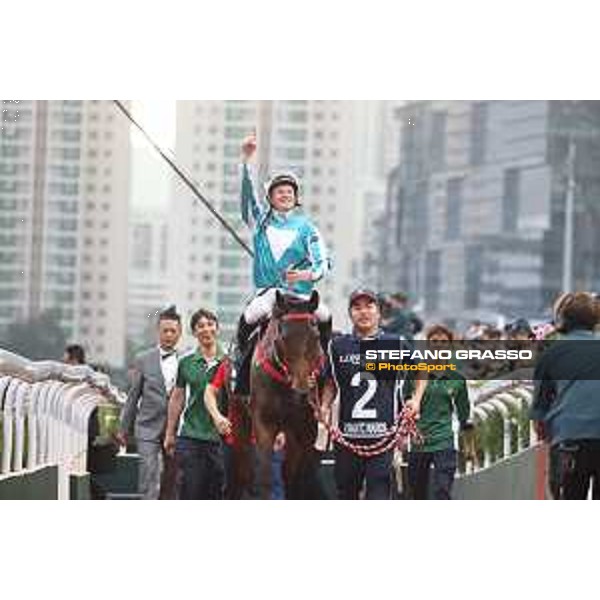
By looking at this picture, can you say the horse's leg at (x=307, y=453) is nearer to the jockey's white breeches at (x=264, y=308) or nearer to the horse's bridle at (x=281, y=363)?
the horse's bridle at (x=281, y=363)

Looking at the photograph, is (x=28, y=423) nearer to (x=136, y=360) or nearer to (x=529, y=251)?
(x=136, y=360)

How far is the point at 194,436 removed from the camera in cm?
2269

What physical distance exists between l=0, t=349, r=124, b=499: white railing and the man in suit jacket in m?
0.08

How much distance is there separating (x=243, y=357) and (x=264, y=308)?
198 mm

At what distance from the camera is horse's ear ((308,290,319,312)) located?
2259 cm

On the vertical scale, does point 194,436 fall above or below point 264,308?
below

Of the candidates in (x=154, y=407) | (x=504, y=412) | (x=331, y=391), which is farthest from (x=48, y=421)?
(x=504, y=412)

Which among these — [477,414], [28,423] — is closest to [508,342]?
[477,414]

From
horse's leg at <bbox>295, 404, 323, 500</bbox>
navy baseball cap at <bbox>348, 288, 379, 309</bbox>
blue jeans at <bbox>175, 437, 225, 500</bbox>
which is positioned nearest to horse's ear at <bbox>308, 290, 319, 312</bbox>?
navy baseball cap at <bbox>348, 288, 379, 309</bbox>

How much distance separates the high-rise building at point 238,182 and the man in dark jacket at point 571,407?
0.80 meters

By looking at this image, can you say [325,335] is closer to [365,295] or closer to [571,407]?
Answer: [365,295]
